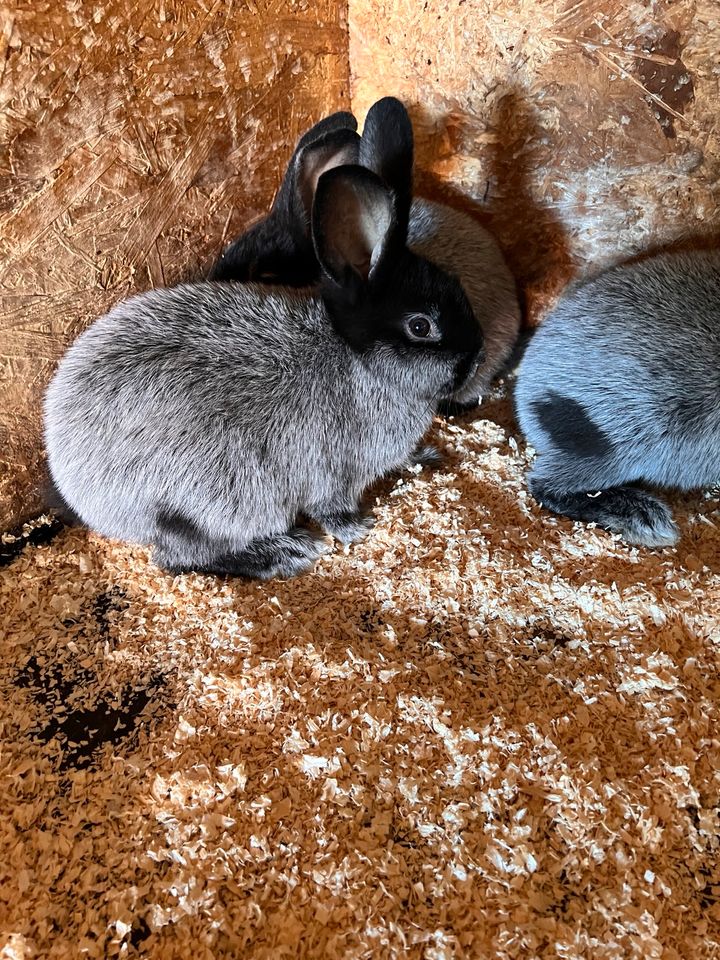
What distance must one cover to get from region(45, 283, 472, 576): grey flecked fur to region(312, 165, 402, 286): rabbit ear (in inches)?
11.4

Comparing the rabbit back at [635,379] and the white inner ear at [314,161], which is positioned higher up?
the white inner ear at [314,161]

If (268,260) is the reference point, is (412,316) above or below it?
below

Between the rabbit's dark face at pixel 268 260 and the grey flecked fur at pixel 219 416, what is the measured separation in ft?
0.83

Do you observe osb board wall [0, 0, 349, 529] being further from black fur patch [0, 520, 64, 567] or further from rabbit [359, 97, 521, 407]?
rabbit [359, 97, 521, 407]

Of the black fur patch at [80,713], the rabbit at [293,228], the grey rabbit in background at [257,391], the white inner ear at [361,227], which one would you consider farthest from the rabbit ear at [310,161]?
the black fur patch at [80,713]

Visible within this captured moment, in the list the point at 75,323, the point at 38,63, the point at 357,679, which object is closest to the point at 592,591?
the point at 357,679

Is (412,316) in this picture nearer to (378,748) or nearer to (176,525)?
(176,525)

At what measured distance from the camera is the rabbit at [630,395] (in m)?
2.58

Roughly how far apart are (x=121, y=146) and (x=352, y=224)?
942 millimetres

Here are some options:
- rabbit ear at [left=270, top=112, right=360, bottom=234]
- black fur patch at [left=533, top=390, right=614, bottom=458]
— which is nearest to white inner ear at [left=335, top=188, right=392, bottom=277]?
rabbit ear at [left=270, top=112, right=360, bottom=234]

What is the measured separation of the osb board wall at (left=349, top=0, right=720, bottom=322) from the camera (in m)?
2.63

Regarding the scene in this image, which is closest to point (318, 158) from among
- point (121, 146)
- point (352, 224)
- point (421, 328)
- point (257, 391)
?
point (352, 224)

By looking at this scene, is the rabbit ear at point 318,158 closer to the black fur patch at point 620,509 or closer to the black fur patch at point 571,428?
the black fur patch at point 571,428

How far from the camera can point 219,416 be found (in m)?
2.41
